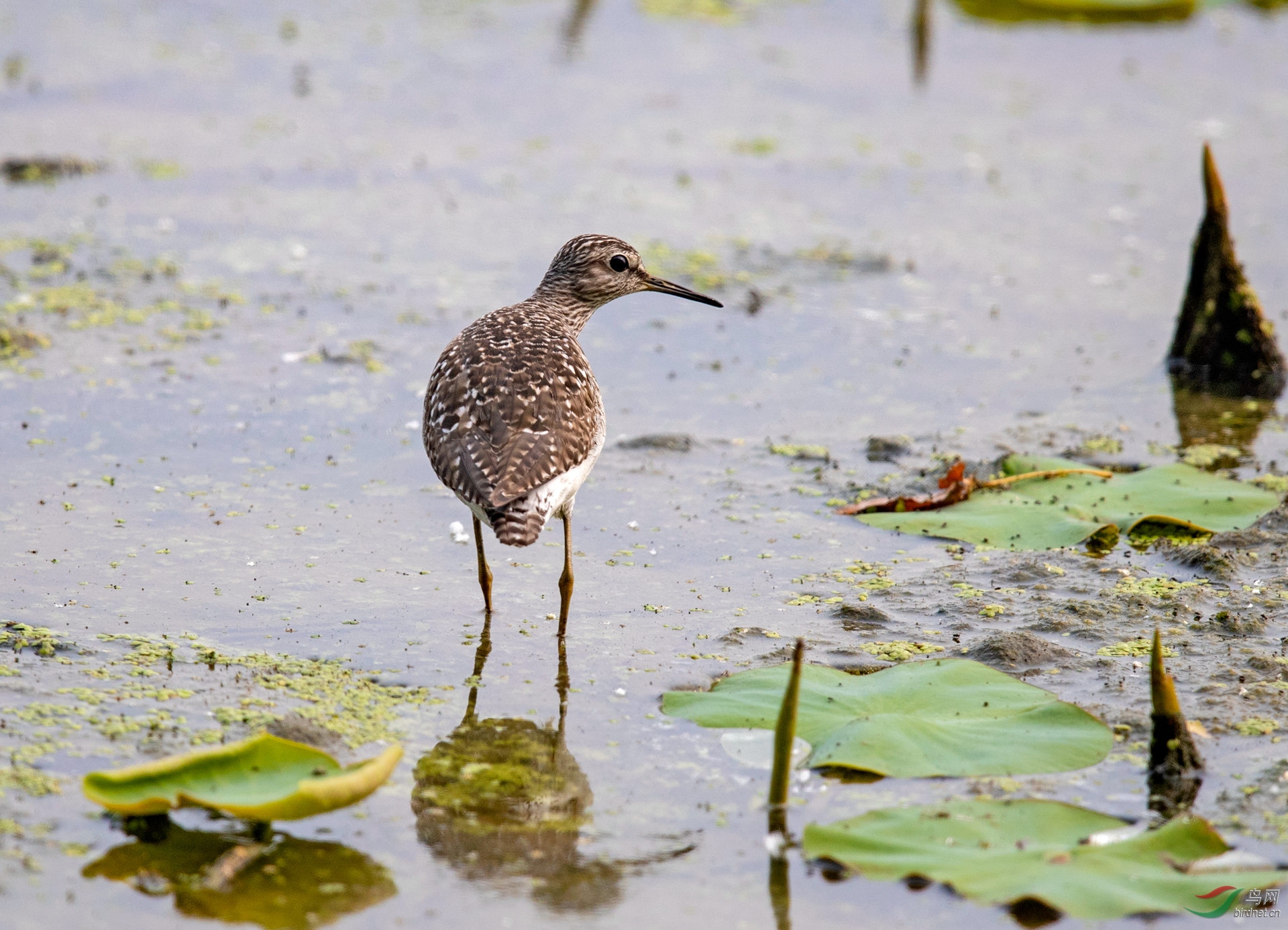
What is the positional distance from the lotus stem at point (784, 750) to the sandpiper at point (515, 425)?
1402mm

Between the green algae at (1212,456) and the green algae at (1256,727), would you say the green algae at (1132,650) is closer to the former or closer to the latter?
A: the green algae at (1256,727)

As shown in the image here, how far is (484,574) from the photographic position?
20.9ft

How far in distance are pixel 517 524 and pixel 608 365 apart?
160 inches

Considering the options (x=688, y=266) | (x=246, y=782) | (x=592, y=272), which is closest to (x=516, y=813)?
(x=246, y=782)

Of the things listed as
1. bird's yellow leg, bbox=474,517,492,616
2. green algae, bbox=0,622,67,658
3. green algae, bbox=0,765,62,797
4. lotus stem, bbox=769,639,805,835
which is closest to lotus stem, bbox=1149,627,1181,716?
lotus stem, bbox=769,639,805,835

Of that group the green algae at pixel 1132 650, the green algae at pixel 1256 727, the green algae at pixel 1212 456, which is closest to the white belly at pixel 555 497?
the green algae at pixel 1132 650

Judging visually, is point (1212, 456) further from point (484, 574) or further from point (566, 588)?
point (484, 574)

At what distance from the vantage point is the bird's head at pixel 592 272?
303 inches

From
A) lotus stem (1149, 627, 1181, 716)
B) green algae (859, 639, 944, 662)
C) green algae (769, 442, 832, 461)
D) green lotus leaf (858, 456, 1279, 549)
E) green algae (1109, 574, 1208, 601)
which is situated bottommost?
green algae (859, 639, 944, 662)

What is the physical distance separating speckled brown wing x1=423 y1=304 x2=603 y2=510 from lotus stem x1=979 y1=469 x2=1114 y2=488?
232cm

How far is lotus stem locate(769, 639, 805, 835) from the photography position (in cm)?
414

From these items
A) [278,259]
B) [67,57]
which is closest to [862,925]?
[278,259]

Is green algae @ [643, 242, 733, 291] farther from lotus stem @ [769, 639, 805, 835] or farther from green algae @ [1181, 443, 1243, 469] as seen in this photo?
lotus stem @ [769, 639, 805, 835]

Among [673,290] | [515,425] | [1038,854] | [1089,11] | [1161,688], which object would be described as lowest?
[1038,854]
